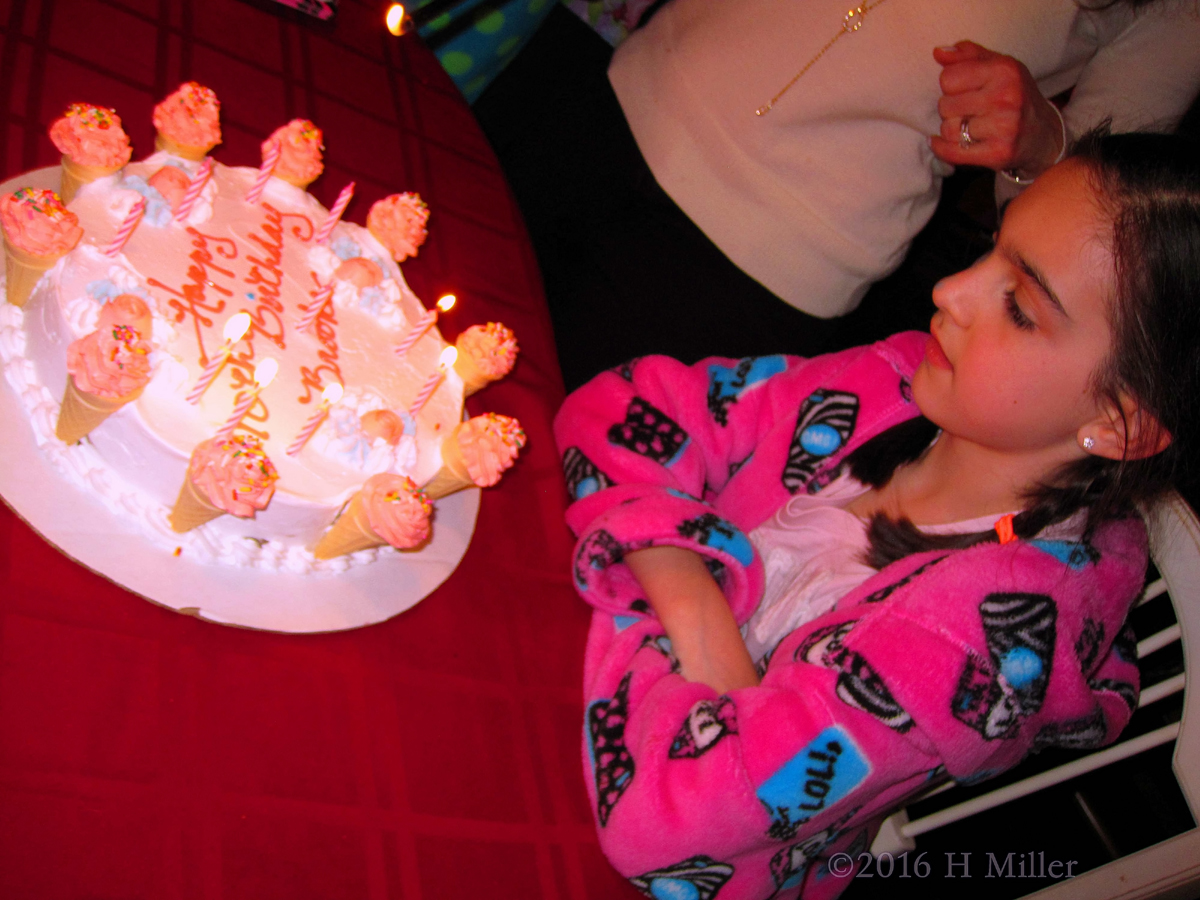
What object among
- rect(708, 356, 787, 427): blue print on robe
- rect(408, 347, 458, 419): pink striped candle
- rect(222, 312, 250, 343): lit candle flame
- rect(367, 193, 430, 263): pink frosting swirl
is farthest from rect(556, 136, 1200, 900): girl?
rect(222, 312, 250, 343): lit candle flame

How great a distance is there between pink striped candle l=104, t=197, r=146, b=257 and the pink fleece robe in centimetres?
65

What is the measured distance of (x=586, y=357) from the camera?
4.94ft

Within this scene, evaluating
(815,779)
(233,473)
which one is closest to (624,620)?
(815,779)

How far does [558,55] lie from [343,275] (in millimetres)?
977

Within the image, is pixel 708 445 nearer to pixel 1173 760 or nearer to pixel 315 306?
pixel 315 306

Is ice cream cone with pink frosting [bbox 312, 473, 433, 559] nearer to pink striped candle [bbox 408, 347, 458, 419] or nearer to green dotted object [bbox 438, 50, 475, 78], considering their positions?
pink striped candle [bbox 408, 347, 458, 419]

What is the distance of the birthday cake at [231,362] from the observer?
0.79 meters

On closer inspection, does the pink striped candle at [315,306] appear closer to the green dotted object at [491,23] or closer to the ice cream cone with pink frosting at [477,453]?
the ice cream cone with pink frosting at [477,453]

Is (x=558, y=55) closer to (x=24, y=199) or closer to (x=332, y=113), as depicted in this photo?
(x=332, y=113)

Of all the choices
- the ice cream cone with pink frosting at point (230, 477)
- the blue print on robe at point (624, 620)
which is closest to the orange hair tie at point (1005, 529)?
the blue print on robe at point (624, 620)

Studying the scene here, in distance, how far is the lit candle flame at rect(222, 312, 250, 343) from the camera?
0.83m

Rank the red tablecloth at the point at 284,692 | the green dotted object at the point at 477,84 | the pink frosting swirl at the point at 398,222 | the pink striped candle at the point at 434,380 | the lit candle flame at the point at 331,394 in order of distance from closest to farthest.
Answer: the red tablecloth at the point at 284,692
the lit candle flame at the point at 331,394
the pink striped candle at the point at 434,380
the pink frosting swirl at the point at 398,222
the green dotted object at the point at 477,84

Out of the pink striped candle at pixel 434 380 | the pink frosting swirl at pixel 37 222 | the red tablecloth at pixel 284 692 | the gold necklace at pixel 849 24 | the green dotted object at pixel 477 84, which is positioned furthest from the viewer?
the green dotted object at pixel 477 84

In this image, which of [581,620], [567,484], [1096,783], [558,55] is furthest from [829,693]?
[558,55]
